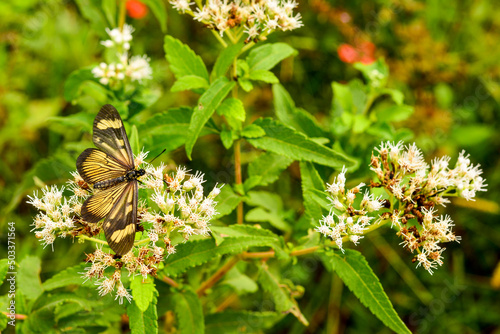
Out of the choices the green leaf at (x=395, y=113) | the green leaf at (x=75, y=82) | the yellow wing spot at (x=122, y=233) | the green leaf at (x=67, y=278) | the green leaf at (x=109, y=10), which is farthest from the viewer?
the green leaf at (x=109, y=10)

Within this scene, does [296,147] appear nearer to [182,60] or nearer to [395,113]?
[182,60]

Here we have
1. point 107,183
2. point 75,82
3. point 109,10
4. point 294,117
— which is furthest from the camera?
point 109,10

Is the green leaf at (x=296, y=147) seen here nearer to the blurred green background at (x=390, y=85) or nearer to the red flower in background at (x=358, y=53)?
the blurred green background at (x=390, y=85)

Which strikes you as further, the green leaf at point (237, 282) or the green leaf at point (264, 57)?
the green leaf at point (237, 282)

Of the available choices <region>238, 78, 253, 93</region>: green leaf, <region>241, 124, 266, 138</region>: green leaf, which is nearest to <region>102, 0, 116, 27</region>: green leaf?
<region>238, 78, 253, 93</region>: green leaf

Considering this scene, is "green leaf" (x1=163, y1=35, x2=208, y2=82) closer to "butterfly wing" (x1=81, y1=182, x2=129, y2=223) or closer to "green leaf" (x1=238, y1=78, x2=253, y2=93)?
"green leaf" (x1=238, y1=78, x2=253, y2=93)

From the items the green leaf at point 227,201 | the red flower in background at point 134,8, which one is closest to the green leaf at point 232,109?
the green leaf at point 227,201

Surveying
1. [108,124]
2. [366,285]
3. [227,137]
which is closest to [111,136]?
[108,124]
